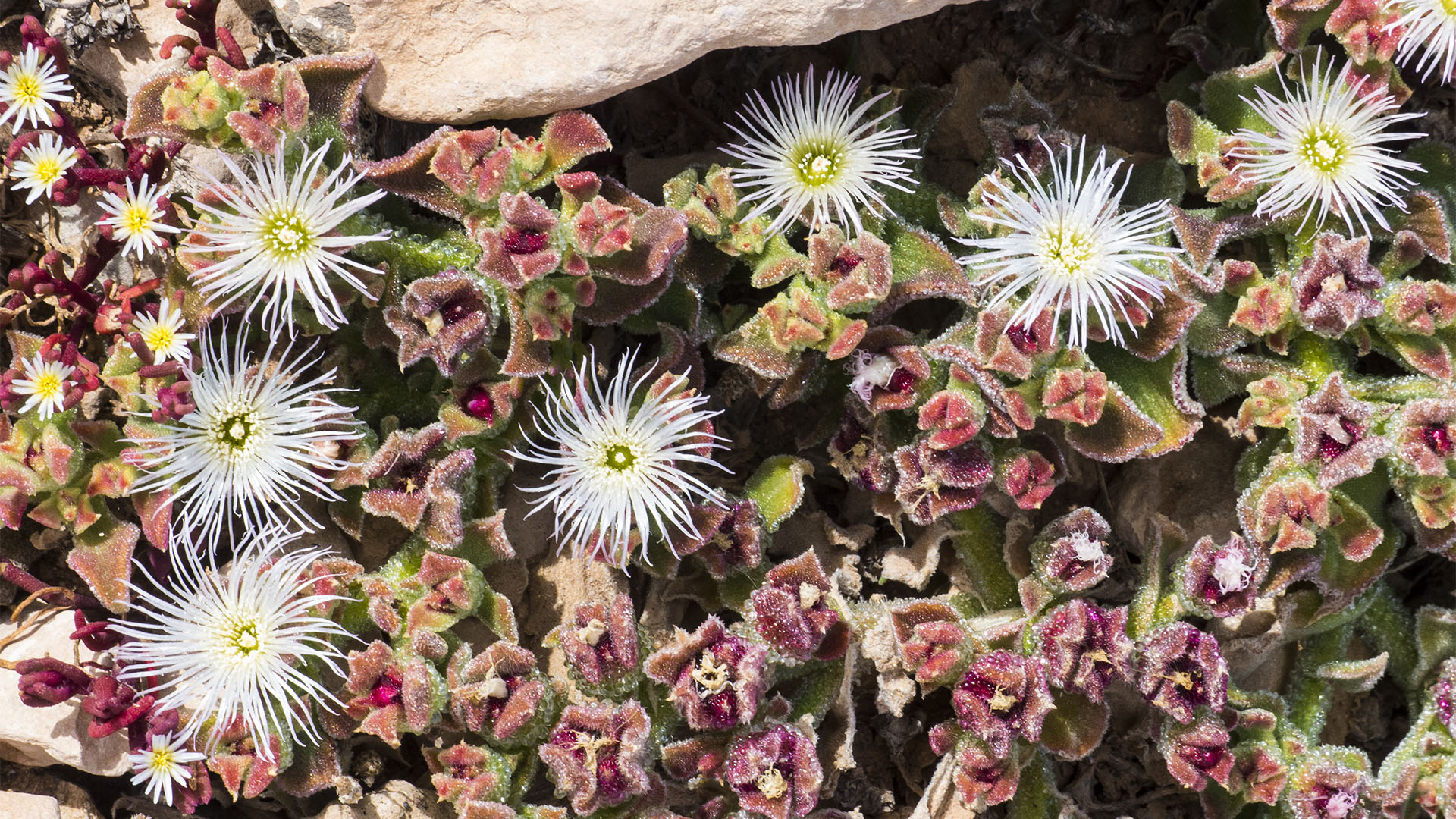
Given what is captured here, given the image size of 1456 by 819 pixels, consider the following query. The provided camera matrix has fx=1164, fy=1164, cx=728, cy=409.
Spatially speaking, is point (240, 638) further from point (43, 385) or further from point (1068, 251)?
point (1068, 251)

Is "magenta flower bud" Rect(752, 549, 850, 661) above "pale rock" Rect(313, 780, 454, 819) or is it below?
above

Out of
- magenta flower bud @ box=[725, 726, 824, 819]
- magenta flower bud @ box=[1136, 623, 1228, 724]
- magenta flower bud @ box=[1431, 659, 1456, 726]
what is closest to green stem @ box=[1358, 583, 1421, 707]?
magenta flower bud @ box=[1431, 659, 1456, 726]

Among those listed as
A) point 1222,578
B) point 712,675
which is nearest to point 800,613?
point 712,675

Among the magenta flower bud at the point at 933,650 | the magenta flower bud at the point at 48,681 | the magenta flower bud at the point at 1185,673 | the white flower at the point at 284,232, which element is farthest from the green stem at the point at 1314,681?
the magenta flower bud at the point at 48,681

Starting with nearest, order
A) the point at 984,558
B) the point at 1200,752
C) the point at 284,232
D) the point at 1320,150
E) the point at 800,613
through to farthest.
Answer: the point at 284,232, the point at 800,613, the point at 1200,752, the point at 1320,150, the point at 984,558

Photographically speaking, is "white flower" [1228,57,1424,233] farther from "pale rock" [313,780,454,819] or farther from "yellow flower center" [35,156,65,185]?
"yellow flower center" [35,156,65,185]

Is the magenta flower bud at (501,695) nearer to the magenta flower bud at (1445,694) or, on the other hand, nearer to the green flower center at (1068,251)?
the green flower center at (1068,251)

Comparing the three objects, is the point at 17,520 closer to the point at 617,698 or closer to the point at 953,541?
the point at 617,698
